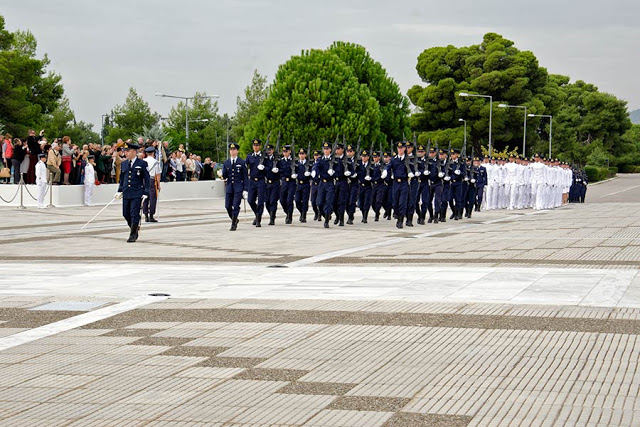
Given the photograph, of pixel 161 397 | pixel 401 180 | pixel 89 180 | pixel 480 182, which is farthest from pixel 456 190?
→ pixel 161 397

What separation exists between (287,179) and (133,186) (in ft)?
25.2

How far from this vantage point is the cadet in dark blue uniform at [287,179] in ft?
91.1

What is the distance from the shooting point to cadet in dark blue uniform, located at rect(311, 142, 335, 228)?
26516mm

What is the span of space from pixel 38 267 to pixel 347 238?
813 cm

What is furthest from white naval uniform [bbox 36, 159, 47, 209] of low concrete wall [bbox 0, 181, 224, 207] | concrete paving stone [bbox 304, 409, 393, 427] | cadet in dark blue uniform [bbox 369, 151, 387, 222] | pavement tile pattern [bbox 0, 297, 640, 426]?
concrete paving stone [bbox 304, 409, 393, 427]

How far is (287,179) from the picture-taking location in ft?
91.5

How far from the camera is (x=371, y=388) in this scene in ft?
23.4

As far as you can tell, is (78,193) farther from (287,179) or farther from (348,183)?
(348,183)

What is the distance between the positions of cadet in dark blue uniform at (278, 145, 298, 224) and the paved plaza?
30.7 feet

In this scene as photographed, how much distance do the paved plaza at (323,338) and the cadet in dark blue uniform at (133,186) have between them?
2809mm

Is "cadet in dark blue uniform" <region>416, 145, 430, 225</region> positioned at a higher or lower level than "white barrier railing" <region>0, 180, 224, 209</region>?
higher

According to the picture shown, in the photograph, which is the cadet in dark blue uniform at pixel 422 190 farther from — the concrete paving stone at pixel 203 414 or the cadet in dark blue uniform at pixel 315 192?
the concrete paving stone at pixel 203 414

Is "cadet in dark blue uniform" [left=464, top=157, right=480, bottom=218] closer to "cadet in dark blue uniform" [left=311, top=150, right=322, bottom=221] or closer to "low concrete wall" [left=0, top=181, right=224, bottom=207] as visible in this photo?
"cadet in dark blue uniform" [left=311, top=150, right=322, bottom=221]

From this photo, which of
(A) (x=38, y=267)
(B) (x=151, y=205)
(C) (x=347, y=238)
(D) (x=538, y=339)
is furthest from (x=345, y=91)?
(D) (x=538, y=339)
